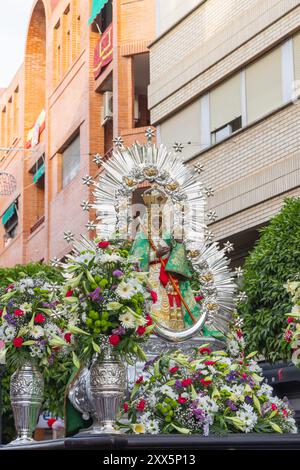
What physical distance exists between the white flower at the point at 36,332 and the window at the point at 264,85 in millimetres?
10840

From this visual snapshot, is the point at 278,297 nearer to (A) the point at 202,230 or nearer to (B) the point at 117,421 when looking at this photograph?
(A) the point at 202,230

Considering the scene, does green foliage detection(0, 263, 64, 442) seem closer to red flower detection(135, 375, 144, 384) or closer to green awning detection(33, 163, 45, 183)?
red flower detection(135, 375, 144, 384)

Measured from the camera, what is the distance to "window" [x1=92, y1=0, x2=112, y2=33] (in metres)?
28.0

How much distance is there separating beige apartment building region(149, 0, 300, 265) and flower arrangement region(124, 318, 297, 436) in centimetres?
917

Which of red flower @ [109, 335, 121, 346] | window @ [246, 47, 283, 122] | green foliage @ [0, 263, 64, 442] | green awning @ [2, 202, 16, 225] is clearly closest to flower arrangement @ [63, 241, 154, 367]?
red flower @ [109, 335, 121, 346]

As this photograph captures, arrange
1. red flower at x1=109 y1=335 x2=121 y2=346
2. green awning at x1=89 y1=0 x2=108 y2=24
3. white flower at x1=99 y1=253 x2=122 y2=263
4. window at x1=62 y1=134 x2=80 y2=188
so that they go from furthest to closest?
window at x1=62 y1=134 x2=80 y2=188
green awning at x1=89 y1=0 x2=108 y2=24
white flower at x1=99 y1=253 x2=122 y2=263
red flower at x1=109 y1=335 x2=121 y2=346

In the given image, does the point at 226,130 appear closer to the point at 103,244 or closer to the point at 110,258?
the point at 103,244

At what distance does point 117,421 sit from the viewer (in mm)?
7160

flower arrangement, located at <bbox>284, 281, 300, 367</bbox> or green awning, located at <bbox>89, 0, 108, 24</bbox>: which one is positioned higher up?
green awning, located at <bbox>89, 0, 108, 24</bbox>

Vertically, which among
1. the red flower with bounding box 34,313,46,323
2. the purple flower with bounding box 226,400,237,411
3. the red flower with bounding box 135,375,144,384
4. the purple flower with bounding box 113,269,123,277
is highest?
the purple flower with bounding box 113,269,123,277

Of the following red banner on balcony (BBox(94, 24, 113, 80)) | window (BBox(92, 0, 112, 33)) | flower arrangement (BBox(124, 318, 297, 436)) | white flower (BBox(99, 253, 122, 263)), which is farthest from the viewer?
window (BBox(92, 0, 112, 33))

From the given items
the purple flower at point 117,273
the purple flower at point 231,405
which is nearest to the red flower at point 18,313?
the purple flower at point 117,273

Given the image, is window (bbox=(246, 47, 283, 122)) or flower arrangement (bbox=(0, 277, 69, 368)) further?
window (bbox=(246, 47, 283, 122))

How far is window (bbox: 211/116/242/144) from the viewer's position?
1930 centimetres
